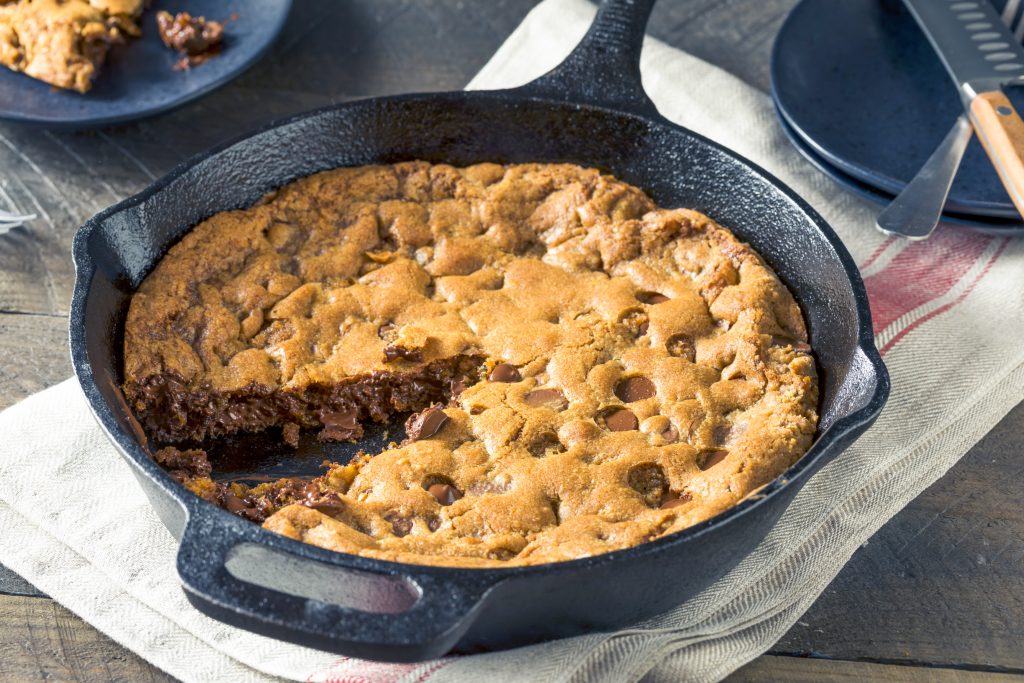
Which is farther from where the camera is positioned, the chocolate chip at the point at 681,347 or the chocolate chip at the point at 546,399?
the chocolate chip at the point at 681,347

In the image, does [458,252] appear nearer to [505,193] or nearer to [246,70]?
[505,193]

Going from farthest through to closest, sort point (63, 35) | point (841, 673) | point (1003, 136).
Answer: point (63, 35)
point (1003, 136)
point (841, 673)

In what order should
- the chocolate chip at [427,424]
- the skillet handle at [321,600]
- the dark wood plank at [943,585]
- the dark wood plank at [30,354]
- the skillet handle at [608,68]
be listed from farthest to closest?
the skillet handle at [608,68] → the dark wood plank at [30,354] → the chocolate chip at [427,424] → the dark wood plank at [943,585] → the skillet handle at [321,600]


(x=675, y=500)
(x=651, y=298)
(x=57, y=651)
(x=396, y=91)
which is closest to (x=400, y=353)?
Answer: (x=651, y=298)

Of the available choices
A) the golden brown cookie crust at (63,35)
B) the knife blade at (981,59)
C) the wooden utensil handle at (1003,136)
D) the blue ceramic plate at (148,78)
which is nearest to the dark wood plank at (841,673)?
the wooden utensil handle at (1003,136)

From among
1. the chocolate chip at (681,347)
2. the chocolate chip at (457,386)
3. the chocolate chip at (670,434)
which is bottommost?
the chocolate chip at (670,434)

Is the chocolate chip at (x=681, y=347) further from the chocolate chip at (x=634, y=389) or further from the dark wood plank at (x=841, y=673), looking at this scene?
the dark wood plank at (x=841, y=673)

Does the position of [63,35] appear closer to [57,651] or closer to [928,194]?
[57,651]

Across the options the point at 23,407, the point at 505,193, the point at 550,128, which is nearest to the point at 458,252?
the point at 505,193
